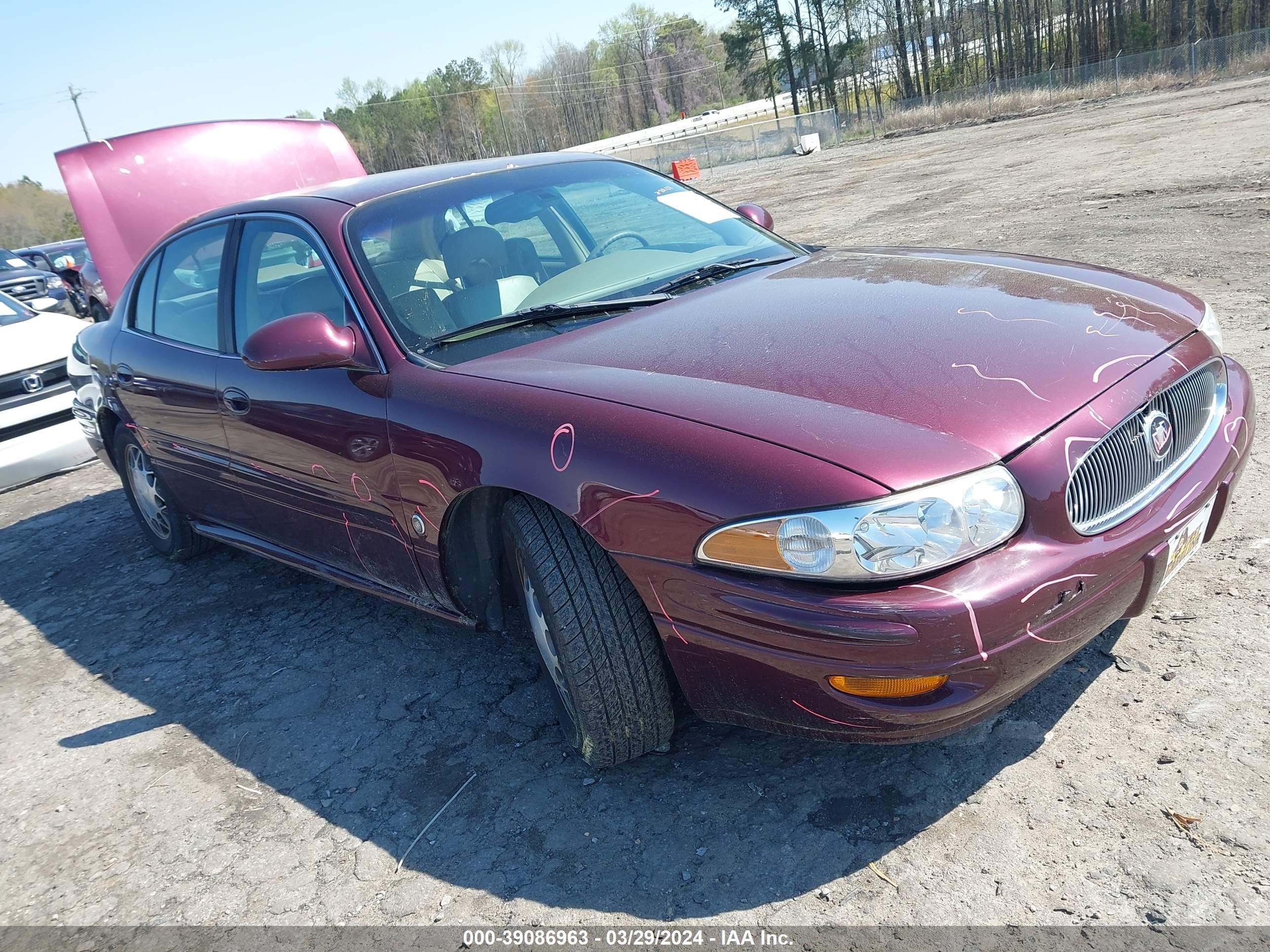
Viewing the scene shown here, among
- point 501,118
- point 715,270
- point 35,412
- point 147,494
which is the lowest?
point 147,494

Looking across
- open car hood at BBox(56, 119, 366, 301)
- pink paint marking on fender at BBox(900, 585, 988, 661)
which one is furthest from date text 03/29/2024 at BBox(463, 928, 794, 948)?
open car hood at BBox(56, 119, 366, 301)

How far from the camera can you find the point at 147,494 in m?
4.86

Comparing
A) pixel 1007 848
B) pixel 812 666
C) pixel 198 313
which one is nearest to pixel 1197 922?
pixel 1007 848

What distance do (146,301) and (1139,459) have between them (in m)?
4.12

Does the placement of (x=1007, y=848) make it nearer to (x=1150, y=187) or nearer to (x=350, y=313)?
(x=350, y=313)

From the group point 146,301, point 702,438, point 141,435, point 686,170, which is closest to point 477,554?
point 702,438

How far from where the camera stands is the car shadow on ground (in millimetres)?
2287

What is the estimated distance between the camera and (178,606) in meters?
4.42

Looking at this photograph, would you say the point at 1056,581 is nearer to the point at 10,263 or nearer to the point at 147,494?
the point at 147,494

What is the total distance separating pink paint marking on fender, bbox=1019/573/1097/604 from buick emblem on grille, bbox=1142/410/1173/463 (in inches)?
17.8

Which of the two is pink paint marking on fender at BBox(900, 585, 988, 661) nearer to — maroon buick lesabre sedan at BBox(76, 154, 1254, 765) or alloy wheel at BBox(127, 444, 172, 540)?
maroon buick lesabre sedan at BBox(76, 154, 1254, 765)

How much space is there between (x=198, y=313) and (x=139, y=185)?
13.5 feet

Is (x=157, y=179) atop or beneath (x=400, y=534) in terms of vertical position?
atop

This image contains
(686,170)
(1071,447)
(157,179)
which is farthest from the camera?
(686,170)
